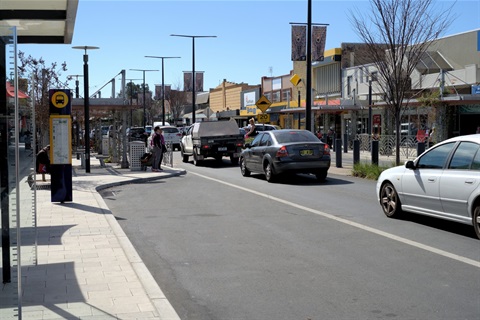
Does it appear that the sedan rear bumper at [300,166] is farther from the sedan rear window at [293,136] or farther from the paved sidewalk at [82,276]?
the paved sidewalk at [82,276]

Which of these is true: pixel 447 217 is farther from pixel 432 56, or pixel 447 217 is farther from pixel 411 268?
pixel 432 56

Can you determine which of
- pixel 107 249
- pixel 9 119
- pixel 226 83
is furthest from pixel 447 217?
pixel 226 83

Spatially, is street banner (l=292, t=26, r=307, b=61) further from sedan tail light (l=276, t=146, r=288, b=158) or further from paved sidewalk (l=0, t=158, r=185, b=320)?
paved sidewalk (l=0, t=158, r=185, b=320)

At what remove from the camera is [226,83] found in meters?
82.0

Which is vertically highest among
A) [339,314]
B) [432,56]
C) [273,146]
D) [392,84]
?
[432,56]

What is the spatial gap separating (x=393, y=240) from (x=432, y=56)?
30.1m

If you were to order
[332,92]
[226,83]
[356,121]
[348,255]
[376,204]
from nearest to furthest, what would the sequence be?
1. [348,255]
2. [376,204]
3. [356,121]
4. [332,92]
5. [226,83]

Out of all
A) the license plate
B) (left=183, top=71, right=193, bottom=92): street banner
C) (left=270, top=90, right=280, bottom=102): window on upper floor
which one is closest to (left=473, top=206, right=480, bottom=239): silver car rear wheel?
the license plate

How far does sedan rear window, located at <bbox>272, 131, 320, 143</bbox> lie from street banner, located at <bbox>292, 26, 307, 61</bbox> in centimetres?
903

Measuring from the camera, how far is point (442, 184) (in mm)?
9203

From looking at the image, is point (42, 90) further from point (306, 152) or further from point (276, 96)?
point (276, 96)

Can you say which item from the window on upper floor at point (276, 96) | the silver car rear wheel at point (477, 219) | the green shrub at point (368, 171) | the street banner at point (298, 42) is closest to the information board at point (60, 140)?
the silver car rear wheel at point (477, 219)

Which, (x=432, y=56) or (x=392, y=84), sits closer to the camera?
(x=392, y=84)

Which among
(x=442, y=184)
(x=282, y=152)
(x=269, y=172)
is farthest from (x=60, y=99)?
(x=442, y=184)
